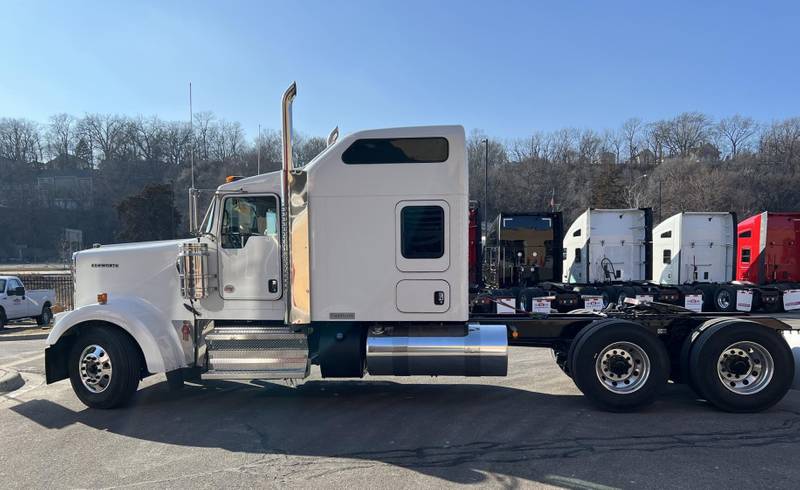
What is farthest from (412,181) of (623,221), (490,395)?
(623,221)

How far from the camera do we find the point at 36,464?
436 centimetres

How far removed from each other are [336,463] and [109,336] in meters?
3.31

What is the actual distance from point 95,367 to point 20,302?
40.7 ft

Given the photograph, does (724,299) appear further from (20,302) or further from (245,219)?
(20,302)

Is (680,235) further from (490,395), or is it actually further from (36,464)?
(36,464)

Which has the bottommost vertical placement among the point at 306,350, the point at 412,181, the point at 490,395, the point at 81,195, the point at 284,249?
the point at 490,395

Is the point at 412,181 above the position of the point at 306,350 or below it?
above

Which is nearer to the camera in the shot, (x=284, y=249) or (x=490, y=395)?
(x=284, y=249)

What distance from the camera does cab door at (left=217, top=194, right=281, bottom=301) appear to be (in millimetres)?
5844

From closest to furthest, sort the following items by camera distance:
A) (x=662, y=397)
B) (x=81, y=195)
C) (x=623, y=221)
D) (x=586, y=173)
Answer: (x=662, y=397), (x=623, y=221), (x=586, y=173), (x=81, y=195)

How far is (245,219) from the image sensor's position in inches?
233

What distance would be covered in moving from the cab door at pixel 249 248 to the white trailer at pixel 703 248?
14488 millimetres

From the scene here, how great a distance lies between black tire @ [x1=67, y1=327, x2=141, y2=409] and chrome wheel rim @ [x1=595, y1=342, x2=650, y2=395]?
540 centimetres

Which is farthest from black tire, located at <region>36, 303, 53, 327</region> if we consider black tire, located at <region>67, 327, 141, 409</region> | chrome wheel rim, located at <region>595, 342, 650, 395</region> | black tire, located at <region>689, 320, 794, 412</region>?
black tire, located at <region>689, 320, 794, 412</region>
